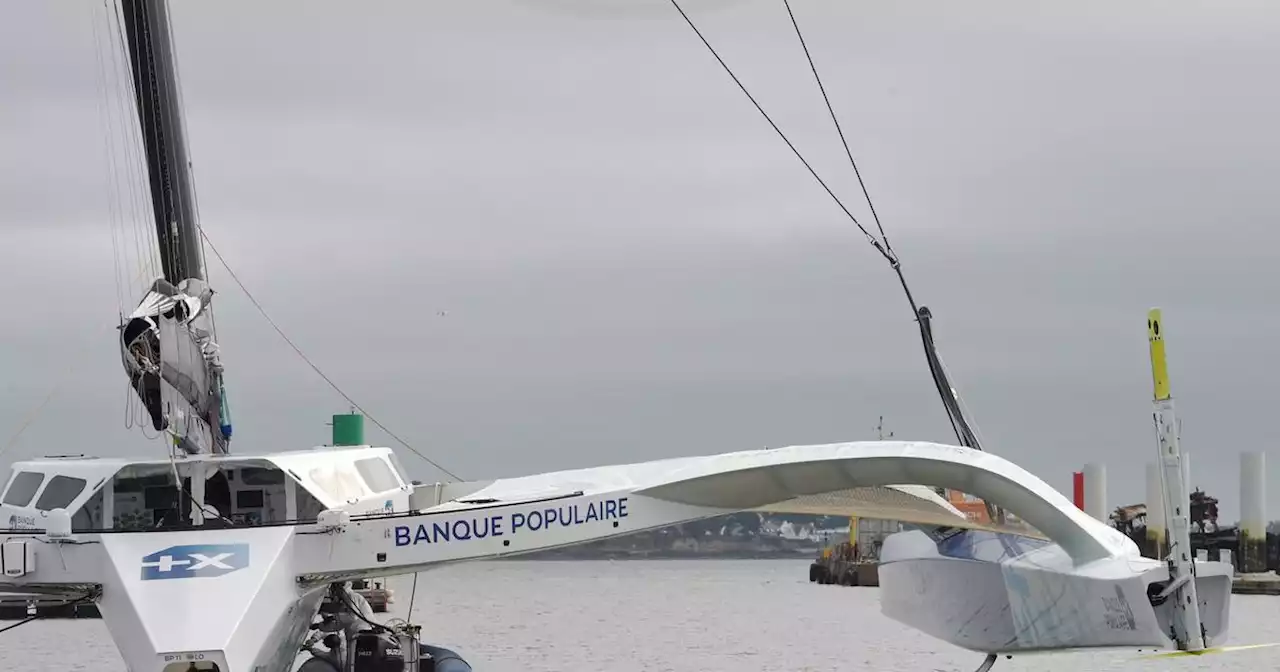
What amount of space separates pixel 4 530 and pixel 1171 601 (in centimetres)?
1120

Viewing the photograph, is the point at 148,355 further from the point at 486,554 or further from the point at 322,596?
the point at 486,554

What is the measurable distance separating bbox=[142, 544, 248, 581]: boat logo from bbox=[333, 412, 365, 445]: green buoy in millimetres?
8301

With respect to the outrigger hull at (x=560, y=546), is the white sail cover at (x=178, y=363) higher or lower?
higher

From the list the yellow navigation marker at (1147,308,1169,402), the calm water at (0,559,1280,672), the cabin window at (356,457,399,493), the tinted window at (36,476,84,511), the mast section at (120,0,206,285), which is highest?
the mast section at (120,0,206,285)

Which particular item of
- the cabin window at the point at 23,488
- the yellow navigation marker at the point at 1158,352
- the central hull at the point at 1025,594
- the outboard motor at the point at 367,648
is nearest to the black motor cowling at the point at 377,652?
the outboard motor at the point at 367,648

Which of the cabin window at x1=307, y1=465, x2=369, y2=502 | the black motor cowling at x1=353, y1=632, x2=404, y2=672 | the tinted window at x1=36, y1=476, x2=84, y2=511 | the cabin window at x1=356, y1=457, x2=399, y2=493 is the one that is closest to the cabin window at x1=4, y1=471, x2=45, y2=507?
the tinted window at x1=36, y1=476, x2=84, y2=511

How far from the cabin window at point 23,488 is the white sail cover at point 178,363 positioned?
Answer: 134cm

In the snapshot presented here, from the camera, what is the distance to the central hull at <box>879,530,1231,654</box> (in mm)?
17734

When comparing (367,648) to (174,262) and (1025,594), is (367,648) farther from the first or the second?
(1025,594)

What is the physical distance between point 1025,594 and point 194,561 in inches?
329

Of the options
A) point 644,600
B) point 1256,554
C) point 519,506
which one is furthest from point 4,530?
point 1256,554

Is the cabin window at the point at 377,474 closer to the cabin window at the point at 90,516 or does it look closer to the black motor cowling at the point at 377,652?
the black motor cowling at the point at 377,652

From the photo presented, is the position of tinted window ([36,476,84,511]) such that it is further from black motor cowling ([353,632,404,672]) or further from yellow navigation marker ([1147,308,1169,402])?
yellow navigation marker ([1147,308,1169,402])

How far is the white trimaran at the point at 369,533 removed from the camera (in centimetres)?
1650
